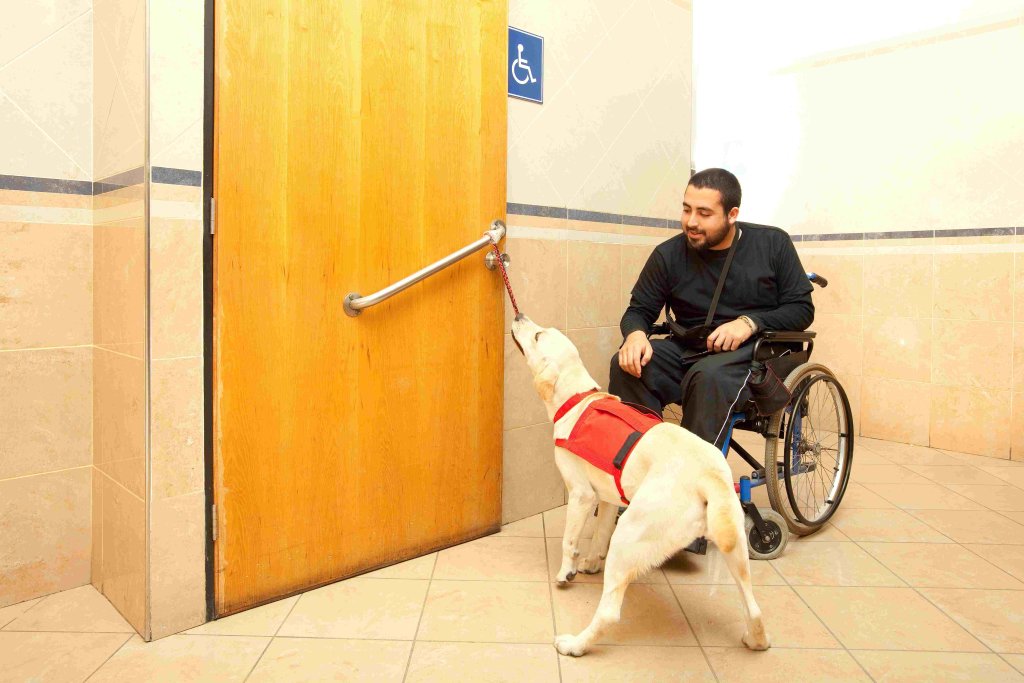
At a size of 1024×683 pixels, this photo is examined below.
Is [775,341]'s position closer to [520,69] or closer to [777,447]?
[777,447]

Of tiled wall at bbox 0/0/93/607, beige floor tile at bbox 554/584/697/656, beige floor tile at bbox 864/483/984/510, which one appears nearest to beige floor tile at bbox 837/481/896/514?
beige floor tile at bbox 864/483/984/510

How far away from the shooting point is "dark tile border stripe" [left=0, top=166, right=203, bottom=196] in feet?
5.44

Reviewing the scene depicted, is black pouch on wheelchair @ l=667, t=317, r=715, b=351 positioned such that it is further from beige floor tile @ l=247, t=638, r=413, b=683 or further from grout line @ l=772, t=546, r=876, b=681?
beige floor tile @ l=247, t=638, r=413, b=683

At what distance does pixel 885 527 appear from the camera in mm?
2596

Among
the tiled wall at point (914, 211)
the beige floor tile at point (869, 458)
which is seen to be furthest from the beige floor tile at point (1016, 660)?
the tiled wall at point (914, 211)

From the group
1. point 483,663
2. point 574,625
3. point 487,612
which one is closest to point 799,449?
point 574,625

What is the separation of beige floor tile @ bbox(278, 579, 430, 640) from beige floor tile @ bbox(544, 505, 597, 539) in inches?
23.5

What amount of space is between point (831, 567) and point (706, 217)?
124cm

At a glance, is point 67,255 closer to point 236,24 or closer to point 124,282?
point 124,282

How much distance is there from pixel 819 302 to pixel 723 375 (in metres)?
2.44

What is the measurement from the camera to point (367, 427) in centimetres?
206

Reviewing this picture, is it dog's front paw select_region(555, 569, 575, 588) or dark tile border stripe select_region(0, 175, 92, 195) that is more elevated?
dark tile border stripe select_region(0, 175, 92, 195)

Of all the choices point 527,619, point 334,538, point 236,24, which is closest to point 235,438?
point 334,538

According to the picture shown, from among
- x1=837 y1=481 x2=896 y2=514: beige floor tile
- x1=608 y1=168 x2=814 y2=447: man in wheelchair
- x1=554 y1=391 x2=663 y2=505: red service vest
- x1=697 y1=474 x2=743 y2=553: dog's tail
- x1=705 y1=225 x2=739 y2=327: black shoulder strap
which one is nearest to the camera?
x1=697 y1=474 x2=743 y2=553: dog's tail
